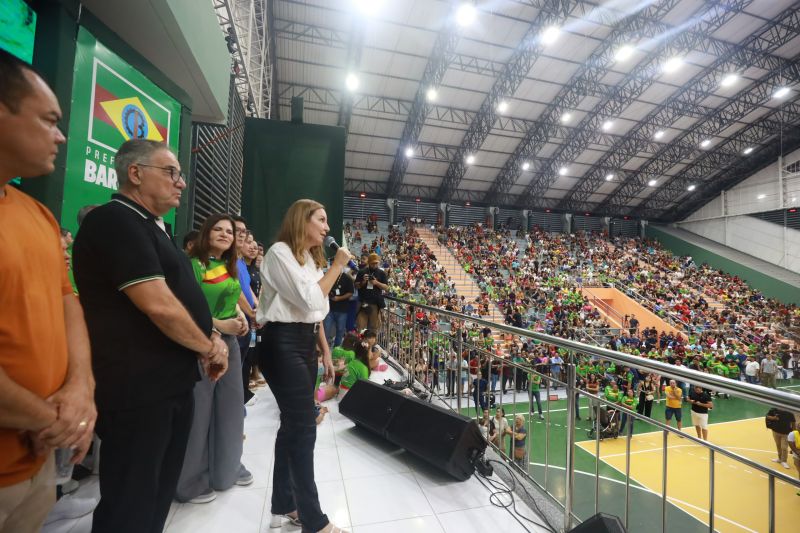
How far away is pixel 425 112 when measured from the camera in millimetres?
16359

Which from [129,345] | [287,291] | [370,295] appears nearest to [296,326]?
[287,291]

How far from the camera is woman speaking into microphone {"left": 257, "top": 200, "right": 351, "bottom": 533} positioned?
1.71m

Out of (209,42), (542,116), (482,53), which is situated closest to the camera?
(209,42)

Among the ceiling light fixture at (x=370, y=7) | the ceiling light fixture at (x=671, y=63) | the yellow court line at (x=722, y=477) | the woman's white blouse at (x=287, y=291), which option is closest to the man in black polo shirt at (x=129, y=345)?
the woman's white blouse at (x=287, y=291)

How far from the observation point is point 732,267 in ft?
80.0

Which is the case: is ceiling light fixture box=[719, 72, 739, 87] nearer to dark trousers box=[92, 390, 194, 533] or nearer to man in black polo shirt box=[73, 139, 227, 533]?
man in black polo shirt box=[73, 139, 227, 533]

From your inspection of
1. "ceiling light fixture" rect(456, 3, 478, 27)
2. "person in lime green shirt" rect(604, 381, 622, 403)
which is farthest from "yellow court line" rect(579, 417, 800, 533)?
"ceiling light fixture" rect(456, 3, 478, 27)

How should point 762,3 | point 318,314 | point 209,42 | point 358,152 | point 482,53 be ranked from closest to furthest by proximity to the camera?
point 318,314, point 209,42, point 762,3, point 482,53, point 358,152

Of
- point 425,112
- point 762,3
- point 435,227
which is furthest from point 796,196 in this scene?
point 425,112

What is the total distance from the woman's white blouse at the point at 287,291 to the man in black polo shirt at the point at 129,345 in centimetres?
48

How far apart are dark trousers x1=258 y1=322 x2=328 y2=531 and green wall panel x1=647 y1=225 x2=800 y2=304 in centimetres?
3011

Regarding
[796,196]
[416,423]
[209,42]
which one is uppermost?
[796,196]

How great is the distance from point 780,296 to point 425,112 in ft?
78.9

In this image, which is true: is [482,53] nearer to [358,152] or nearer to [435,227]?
[358,152]
